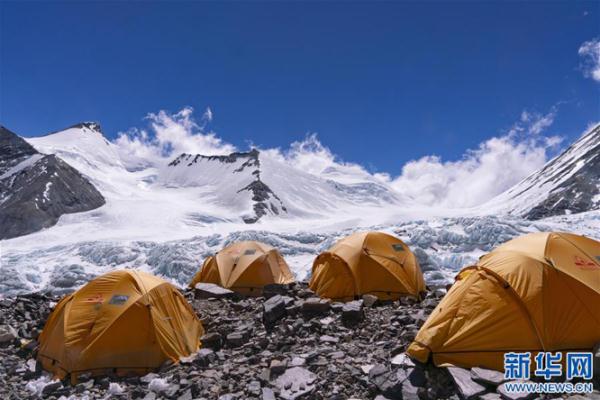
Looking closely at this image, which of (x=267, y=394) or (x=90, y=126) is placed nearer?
(x=267, y=394)

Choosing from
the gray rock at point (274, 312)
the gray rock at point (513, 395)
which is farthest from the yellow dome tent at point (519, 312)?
the gray rock at point (274, 312)

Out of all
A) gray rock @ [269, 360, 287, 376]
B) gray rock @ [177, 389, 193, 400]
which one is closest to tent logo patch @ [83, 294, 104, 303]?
gray rock @ [177, 389, 193, 400]

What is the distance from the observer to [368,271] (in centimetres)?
1216

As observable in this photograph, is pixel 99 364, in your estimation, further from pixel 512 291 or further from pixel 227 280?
pixel 512 291

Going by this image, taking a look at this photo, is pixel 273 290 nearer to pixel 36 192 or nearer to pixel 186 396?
pixel 186 396

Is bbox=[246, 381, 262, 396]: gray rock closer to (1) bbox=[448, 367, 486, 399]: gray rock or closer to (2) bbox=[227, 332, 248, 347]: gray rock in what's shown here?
(2) bbox=[227, 332, 248, 347]: gray rock

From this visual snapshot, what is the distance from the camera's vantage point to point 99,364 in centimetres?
815

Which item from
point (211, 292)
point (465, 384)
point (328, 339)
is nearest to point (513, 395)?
point (465, 384)

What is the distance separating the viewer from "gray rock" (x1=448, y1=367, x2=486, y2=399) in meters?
5.96

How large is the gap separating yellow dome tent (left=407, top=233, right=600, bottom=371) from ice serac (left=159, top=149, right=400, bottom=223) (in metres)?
85.1

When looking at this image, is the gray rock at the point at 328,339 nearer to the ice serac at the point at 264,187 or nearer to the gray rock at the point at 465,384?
the gray rock at the point at 465,384

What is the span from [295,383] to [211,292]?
7.16 meters

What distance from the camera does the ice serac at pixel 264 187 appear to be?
11219 centimetres

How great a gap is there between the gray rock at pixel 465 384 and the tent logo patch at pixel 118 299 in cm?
606
